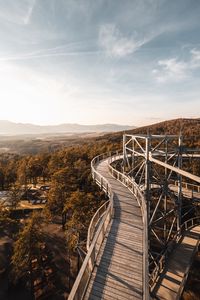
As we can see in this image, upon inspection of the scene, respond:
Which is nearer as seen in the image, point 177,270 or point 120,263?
point 120,263

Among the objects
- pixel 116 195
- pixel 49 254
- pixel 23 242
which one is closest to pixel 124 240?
pixel 116 195

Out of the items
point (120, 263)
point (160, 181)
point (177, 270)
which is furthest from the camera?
point (160, 181)

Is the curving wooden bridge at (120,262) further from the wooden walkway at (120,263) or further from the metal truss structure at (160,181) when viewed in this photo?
the metal truss structure at (160,181)

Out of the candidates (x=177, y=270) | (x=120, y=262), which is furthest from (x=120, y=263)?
(x=177, y=270)

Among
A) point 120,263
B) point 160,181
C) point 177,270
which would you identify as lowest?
point 177,270

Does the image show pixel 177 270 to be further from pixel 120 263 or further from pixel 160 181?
pixel 120 263

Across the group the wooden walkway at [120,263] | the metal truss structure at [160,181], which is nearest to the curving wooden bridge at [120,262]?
the wooden walkway at [120,263]

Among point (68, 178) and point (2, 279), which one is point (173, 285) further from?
point (68, 178)

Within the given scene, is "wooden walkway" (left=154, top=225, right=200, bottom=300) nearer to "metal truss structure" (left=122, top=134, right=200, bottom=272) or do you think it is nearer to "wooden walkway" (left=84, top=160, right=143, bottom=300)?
"metal truss structure" (left=122, top=134, right=200, bottom=272)
